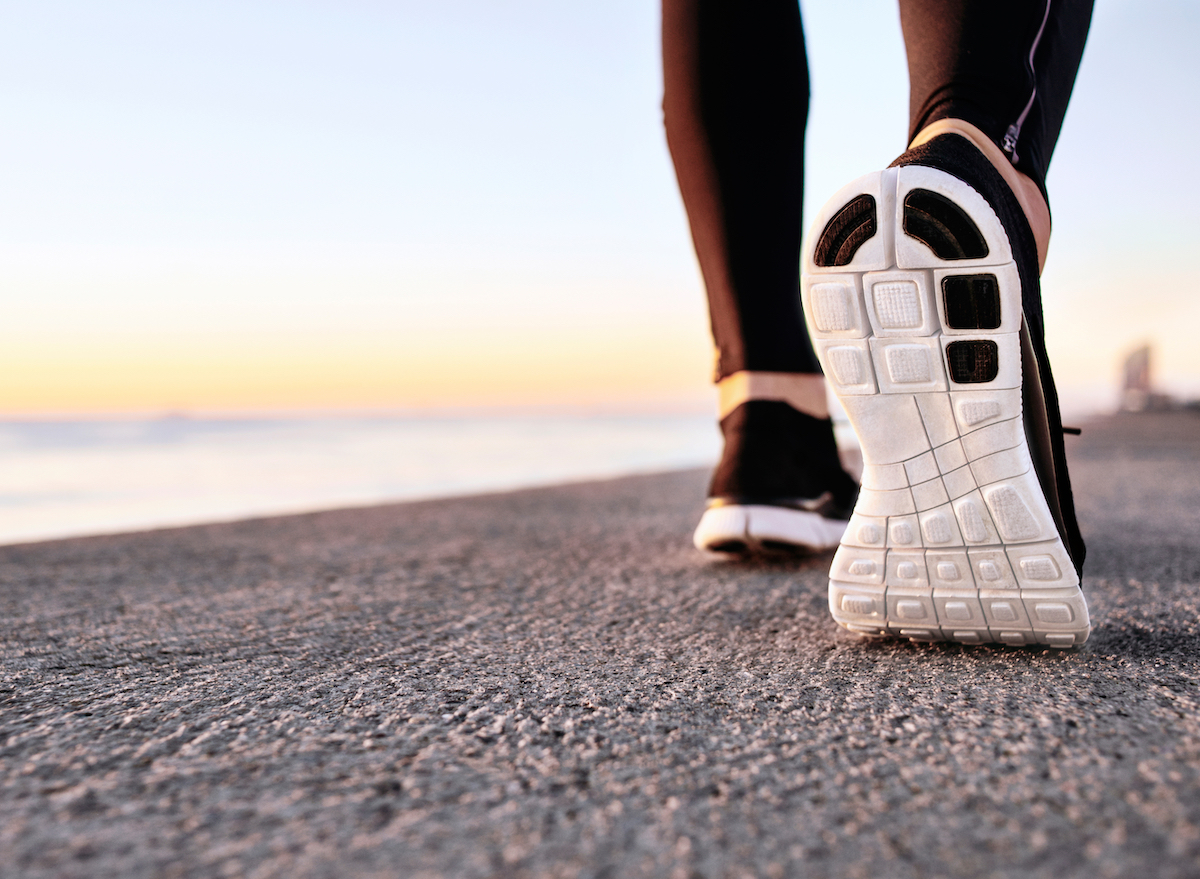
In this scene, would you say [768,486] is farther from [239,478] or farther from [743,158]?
[239,478]

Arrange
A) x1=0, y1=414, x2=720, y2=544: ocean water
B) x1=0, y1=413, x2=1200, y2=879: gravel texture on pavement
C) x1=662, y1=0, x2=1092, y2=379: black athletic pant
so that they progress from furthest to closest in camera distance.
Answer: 1. x1=0, y1=414, x2=720, y2=544: ocean water
2. x1=662, y1=0, x2=1092, y2=379: black athletic pant
3. x1=0, y1=413, x2=1200, y2=879: gravel texture on pavement

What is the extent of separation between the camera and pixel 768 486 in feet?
3.34

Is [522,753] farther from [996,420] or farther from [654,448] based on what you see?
[654,448]

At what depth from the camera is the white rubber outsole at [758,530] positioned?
1.01 metres

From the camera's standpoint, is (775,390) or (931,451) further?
(775,390)

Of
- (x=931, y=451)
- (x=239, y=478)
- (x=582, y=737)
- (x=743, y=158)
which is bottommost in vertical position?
(x=582, y=737)

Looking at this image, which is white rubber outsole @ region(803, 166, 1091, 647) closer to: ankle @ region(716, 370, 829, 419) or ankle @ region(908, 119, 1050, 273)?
ankle @ region(908, 119, 1050, 273)

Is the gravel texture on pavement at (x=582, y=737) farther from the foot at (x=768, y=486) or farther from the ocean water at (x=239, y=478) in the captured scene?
the ocean water at (x=239, y=478)

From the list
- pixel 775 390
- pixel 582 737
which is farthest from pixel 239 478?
pixel 582 737

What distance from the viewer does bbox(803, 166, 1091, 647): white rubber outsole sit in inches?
23.5

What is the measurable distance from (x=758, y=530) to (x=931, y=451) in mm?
392

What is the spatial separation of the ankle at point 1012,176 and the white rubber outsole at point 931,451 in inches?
4.0

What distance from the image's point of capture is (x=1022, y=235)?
0.64 m

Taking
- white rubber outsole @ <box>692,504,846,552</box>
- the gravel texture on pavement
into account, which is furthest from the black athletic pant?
the gravel texture on pavement
